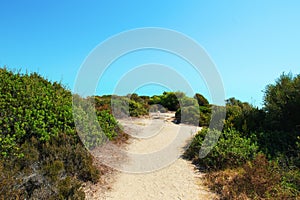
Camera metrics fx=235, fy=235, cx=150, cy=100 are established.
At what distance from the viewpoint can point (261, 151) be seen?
6941 mm

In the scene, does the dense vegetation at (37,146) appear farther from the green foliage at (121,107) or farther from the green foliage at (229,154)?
the green foliage at (121,107)

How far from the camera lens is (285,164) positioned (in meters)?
6.23

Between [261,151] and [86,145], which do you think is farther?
[261,151]

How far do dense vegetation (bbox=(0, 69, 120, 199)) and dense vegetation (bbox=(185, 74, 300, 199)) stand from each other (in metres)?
3.26

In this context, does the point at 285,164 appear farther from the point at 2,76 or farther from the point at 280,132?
the point at 2,76

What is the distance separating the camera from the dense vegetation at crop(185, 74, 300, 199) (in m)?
5.04

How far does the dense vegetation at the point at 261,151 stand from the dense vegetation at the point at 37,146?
3257mm

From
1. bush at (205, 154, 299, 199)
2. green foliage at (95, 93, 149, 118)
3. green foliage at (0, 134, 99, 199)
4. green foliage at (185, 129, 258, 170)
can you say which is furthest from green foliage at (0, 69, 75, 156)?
green foliage at (95, 93, 149, 118)

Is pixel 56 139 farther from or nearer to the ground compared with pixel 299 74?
nearer to the ground

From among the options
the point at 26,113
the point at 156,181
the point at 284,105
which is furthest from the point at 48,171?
the point at 284,105

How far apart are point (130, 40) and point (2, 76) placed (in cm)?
397

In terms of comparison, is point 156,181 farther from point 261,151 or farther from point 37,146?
point 261,151

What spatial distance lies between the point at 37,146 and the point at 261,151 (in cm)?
624

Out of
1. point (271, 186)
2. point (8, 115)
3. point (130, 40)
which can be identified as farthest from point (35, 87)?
point (271, 186)
